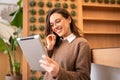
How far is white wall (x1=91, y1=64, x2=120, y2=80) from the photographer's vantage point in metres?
1.13

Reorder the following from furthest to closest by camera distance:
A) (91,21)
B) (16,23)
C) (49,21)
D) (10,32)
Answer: (91,21), (10,32), (16,23), (49,21)

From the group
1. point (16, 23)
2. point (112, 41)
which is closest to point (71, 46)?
point (16, 23)

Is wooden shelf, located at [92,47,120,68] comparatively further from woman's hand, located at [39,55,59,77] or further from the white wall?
woman's hand, located at [39,55,59,77]

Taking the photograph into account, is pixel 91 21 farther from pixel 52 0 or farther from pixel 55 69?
pixel 55 69

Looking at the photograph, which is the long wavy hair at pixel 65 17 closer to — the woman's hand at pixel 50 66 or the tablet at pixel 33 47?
the tablet at pixel 33 47

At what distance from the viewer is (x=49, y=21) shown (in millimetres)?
1201

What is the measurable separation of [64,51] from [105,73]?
Answer: 312 mm

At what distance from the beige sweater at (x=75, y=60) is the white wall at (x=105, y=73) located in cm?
19

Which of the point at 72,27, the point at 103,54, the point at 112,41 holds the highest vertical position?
the point at 72,27

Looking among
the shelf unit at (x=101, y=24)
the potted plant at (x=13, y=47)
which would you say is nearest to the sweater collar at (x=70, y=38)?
the potted plant at (x=13, y=47)

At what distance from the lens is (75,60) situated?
1.05 meters

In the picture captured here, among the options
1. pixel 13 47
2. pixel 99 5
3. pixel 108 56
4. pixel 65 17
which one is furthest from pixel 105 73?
pixel 99 5

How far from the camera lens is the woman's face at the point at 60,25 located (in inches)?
45.1

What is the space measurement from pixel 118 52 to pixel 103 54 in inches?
6.4
